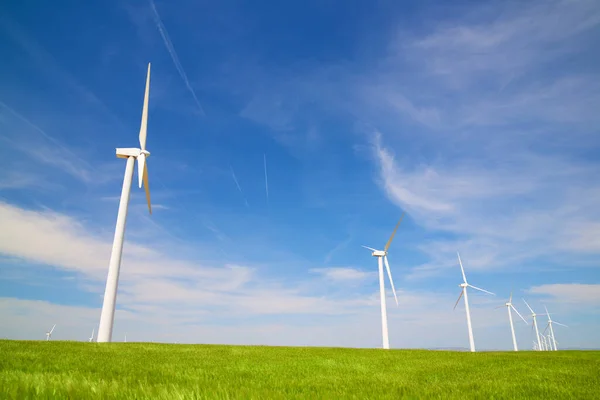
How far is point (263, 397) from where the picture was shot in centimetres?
525

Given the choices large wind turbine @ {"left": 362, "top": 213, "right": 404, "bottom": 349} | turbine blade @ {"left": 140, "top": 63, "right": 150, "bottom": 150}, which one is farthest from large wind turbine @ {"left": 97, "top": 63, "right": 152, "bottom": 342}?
large wind turbine @ {"left": 362, "top": 213, "right": 404, "bottom": 349}

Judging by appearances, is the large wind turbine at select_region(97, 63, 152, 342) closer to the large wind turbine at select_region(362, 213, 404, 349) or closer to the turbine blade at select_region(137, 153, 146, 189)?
the turbine blade at select_region(137, 153, 146, 189)

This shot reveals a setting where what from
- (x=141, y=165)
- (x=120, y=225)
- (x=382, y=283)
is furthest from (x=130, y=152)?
(x=382, y=283)

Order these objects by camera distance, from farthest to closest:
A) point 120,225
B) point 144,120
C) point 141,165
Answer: point 144,120 → point 141,165 → point 120,225

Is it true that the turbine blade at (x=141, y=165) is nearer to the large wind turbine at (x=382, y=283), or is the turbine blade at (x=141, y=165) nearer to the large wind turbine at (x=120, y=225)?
the large wind turbine at (x=120, y=225)

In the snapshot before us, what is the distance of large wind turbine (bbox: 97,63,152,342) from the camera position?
29.9 metres

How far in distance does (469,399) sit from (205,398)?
4.46 m

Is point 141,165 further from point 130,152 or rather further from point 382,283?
point 382,283

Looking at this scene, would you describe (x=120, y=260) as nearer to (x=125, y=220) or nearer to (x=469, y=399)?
(x=125, y=220)

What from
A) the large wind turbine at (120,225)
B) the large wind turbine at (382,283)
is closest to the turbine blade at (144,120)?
the large wind turbine at (120,225)

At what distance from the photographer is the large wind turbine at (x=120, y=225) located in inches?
1176

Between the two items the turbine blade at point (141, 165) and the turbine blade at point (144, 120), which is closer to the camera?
the turbine blade at point (141, 165)

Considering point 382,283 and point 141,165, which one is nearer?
point 141,165

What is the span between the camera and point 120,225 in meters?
33.3
